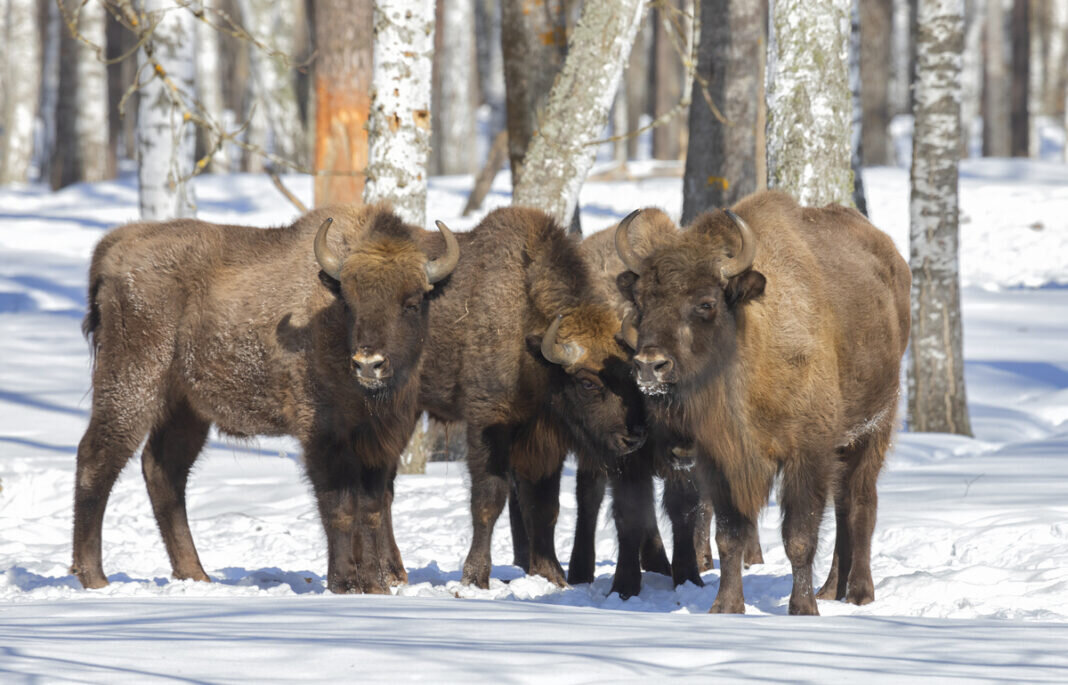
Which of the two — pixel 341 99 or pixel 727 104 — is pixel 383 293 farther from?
pixel 341 99

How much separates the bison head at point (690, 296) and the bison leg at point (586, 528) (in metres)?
1.54

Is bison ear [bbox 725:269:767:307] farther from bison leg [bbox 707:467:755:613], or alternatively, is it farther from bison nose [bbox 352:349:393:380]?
bison nose [bbox 352:349:393:380]

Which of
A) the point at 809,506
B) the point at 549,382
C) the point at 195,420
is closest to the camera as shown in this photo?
the point at 809,506

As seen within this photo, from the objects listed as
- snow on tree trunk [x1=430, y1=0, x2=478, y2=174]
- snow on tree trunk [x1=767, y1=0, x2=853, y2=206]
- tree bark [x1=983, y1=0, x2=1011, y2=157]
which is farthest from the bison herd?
tree bark [x1=983, y1=0, x2=1011, y2=157]

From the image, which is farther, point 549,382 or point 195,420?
point 195,420

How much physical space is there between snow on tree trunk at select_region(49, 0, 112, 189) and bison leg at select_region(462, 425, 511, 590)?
19.5 meters

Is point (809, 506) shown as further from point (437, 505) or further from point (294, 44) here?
point (294, 44)

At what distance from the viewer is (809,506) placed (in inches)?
242

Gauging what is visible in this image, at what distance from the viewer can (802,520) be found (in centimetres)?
614

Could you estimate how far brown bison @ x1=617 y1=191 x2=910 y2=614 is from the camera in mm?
5918

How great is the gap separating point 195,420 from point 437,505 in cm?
197

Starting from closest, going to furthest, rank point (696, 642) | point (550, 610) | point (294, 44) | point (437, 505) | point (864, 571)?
1. point (696, 642)
2. point (550, 610)
3. point (864, 571)
4. point (437, 505)
5. point (294, 44)

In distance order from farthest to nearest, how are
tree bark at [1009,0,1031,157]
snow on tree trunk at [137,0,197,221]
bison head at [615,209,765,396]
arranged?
tree bark at [1009,0,1031,157]
snow on tree trunk at [137,0,197,221]
bison head at [615,209,765,396]

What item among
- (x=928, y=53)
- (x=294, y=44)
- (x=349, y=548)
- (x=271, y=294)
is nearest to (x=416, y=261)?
(x=271, y=294)
